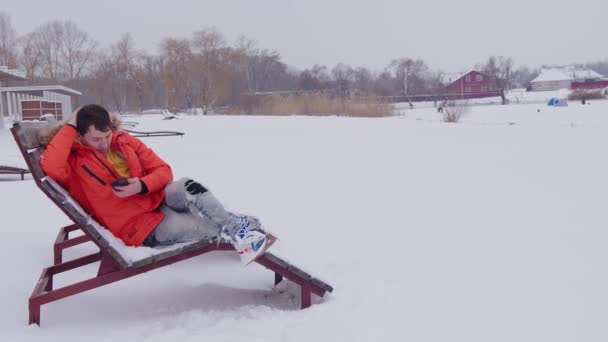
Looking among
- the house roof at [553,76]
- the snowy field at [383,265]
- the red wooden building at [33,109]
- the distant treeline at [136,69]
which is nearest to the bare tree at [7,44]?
the distant treeline at [136,69]

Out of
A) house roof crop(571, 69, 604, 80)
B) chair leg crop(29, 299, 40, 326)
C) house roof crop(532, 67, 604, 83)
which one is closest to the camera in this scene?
chair leg crop(29, 299, 40, 326)

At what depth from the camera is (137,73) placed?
58.9 meters

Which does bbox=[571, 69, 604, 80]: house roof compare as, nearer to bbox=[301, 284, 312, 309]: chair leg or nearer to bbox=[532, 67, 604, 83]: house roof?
bbox=[532, 67, 604, 83]: house roof

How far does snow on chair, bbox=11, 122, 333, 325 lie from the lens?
296 cm

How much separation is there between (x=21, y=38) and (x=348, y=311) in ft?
214

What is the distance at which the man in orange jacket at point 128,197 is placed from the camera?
3.12 meters

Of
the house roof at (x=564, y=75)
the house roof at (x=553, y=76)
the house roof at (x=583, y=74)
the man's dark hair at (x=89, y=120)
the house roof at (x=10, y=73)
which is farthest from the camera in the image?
the house roof at (x=583, y=74)

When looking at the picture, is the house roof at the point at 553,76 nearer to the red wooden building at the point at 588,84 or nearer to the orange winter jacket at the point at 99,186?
the red wooden building at the point at 588,84

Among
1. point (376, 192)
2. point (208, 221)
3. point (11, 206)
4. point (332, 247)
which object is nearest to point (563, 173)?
point (376, 192)

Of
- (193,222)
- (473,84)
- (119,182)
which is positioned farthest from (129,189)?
(473,84)

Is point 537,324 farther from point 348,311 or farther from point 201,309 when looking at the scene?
point 201,309

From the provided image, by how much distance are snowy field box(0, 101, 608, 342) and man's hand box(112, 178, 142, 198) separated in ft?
2.43

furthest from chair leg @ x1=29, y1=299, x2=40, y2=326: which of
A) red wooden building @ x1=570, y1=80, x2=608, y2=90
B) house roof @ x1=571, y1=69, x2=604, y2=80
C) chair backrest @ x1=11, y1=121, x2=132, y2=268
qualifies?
house roof @ x1=571, y1=69, x2=604, y2=80

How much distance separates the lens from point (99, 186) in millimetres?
3178
